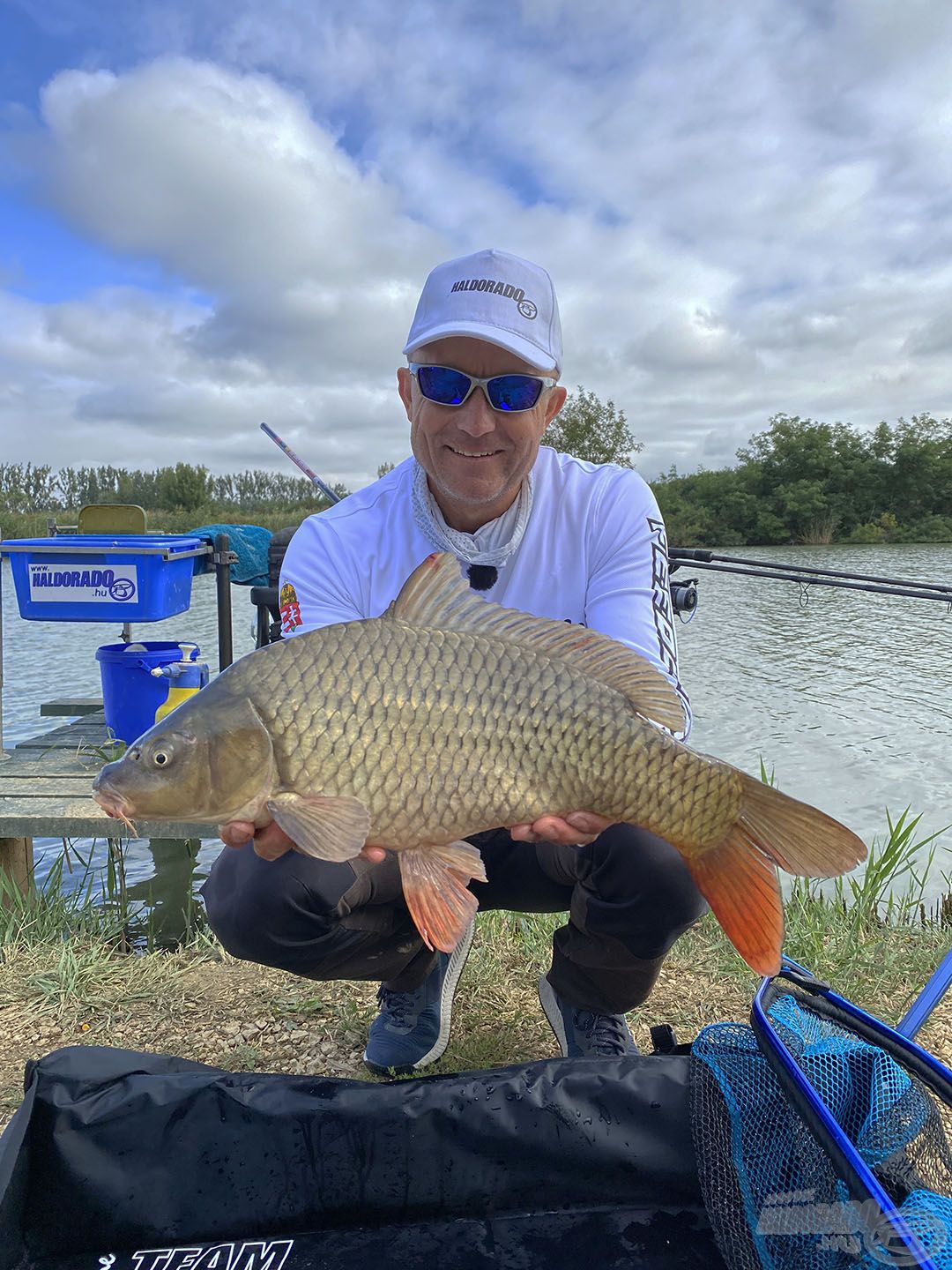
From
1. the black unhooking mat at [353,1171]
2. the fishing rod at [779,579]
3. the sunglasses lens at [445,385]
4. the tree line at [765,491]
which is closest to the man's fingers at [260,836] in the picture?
the black unhooking mat at [353,1171]

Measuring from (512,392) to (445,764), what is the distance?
72 centimetres

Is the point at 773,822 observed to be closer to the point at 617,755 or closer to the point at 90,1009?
the point at 617,755

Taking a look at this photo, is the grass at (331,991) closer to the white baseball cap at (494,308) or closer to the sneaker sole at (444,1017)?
the sneaker sole at (444,1017)

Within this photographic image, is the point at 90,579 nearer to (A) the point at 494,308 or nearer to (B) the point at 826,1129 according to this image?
(A) the point at 494,308

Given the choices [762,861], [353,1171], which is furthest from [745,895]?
[353,1171]

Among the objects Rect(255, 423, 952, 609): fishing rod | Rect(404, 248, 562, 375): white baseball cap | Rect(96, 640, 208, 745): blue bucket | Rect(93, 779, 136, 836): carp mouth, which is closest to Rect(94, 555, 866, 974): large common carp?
Rect(93, 779, 136, 836): carp mouth

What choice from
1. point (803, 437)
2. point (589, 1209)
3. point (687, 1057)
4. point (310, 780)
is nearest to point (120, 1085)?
point (310, 780)

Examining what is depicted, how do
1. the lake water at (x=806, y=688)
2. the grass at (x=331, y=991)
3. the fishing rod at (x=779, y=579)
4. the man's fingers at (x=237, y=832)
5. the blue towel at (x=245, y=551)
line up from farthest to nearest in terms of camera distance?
the lake water at (x=806, y=688), the blue towel at (x=245, y=551), the fishing rod at (x=779, y=579), the grass at (x=331, y=991), the man's fingers at (x=237, y=832)

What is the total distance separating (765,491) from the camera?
26.3 m

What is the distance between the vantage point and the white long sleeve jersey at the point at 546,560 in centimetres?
155

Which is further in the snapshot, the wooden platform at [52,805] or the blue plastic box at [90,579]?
the blue plastic box at [90,579]

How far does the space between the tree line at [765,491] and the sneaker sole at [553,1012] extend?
55.7 ft

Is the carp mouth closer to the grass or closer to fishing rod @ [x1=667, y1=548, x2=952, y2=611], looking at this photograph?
the grass

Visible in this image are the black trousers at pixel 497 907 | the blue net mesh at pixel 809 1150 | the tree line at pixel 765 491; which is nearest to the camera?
the blue net mesh at pixel 809 1150
